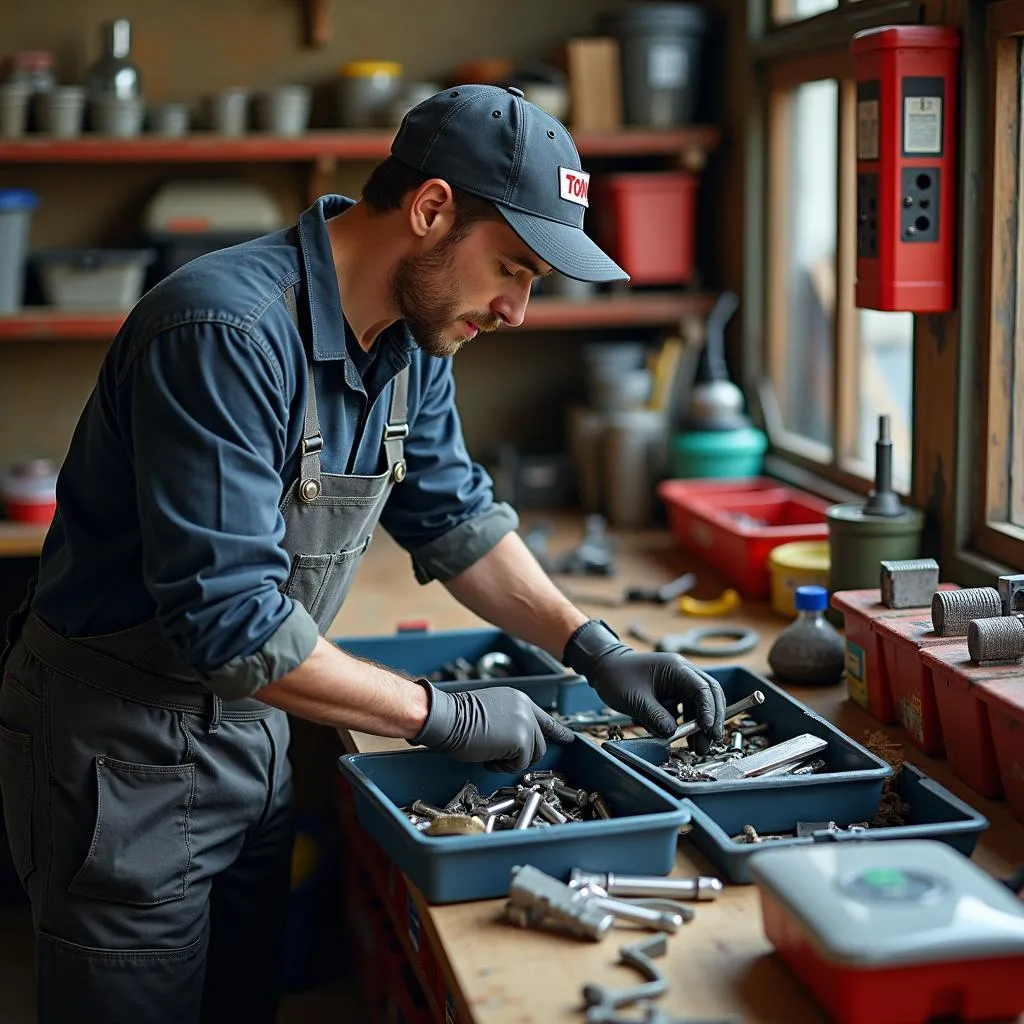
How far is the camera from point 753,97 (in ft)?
12.4

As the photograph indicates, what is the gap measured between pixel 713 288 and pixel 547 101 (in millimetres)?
707

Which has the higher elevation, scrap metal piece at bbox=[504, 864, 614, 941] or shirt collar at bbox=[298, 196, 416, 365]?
shirt collar at bbox=[298, 196, 416, 365]

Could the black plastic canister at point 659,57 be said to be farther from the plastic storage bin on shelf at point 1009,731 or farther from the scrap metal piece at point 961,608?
the plastic storage bin on shelf at point 1009,731

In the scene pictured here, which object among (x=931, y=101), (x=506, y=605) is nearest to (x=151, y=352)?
(x=506, y=605)

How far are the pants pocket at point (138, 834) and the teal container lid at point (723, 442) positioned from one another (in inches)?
75.1

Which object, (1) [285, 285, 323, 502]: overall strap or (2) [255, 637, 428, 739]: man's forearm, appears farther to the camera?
(1) [285, 285, 323, 502]: overall strap

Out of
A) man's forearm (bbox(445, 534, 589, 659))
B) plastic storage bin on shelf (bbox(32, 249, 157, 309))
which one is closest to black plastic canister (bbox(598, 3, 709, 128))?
plastic storage bin on shelf (bbox(32, 249, 157, 309))

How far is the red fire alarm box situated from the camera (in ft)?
8.43

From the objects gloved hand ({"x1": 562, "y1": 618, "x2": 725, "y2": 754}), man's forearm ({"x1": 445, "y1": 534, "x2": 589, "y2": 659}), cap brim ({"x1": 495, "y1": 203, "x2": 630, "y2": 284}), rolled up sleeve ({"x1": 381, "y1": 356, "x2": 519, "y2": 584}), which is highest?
cap brim ({"x1": 495, "y1": 203, "x2": 630, "y2": 284})

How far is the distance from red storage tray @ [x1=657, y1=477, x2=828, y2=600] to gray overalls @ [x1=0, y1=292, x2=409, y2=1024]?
113 cm

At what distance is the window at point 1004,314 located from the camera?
2.53 metres

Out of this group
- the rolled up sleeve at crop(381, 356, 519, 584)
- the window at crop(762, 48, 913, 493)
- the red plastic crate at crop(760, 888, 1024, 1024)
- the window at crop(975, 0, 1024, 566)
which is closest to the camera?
the red plastic crate at crop(760, 888, 1024, 1024)

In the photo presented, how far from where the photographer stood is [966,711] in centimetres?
204

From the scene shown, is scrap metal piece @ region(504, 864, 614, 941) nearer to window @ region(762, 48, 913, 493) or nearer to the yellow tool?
the yellow tool
